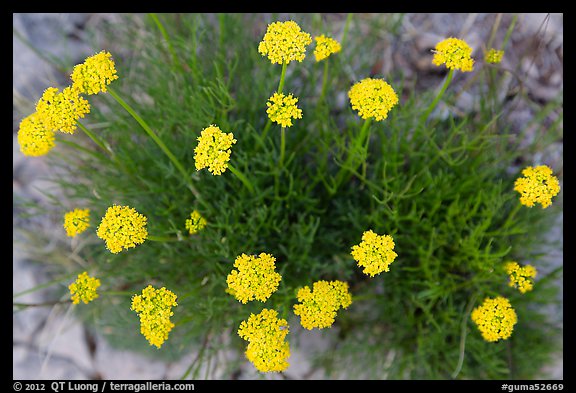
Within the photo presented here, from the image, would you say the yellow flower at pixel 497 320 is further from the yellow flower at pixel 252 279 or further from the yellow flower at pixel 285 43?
the yellow flower at pixel 285 43

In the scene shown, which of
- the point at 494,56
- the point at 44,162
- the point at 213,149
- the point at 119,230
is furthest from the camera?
the point at 44,162

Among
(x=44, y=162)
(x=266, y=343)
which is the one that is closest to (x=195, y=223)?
(x=266, y=343)

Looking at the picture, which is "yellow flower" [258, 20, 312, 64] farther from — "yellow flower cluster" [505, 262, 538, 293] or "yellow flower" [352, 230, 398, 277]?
"yellow flower cluster" [505, 262, 538, 293]

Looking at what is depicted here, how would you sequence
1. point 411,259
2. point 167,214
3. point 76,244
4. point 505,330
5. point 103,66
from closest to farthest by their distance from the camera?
point 103,66, point 505,330, point 167,214, point 411,259, point 76,244

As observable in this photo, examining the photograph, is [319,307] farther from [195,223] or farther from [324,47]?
[324,47]
